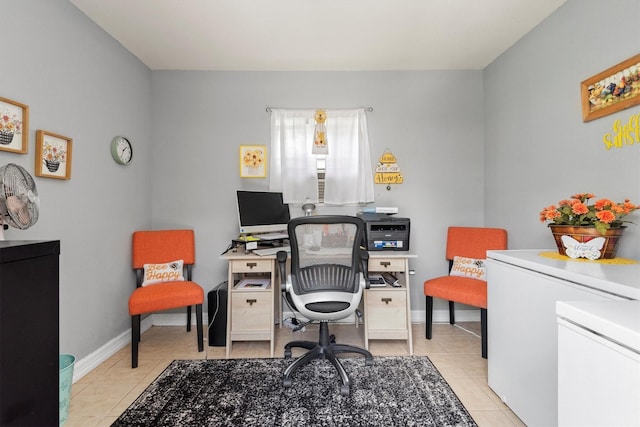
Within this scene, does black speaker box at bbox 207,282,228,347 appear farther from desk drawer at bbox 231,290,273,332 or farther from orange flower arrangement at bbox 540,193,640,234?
orange flower arrangement at bbox 540,193,640,234

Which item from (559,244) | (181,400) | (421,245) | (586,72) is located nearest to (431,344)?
(421,245)

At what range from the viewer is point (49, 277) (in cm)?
117

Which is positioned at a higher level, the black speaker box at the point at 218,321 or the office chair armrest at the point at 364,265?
the office chair armrest at the point at 364,265

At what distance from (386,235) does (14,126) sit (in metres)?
2.54

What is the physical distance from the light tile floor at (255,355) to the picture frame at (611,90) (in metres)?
1.82

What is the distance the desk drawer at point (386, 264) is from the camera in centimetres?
239

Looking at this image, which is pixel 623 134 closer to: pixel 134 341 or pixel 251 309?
pixel 251 309

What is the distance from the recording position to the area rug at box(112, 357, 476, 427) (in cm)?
163

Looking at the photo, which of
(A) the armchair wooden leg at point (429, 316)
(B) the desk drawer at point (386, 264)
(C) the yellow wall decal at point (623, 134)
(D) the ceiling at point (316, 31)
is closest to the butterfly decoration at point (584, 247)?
(C) the yellow wall decal at point (623, 134)

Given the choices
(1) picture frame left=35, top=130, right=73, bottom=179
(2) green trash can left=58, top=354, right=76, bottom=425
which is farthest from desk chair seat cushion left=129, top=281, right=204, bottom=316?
(1) picture frame left=35, top=130, right=73, bottom=179

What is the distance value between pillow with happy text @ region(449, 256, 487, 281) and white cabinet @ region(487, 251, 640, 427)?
2.78ft

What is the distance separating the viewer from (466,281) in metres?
2.51

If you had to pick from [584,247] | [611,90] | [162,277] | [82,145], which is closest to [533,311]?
[584,247]

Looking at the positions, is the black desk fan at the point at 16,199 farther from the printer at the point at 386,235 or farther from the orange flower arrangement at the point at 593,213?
the orange flower arrangement at the point at 593,213
